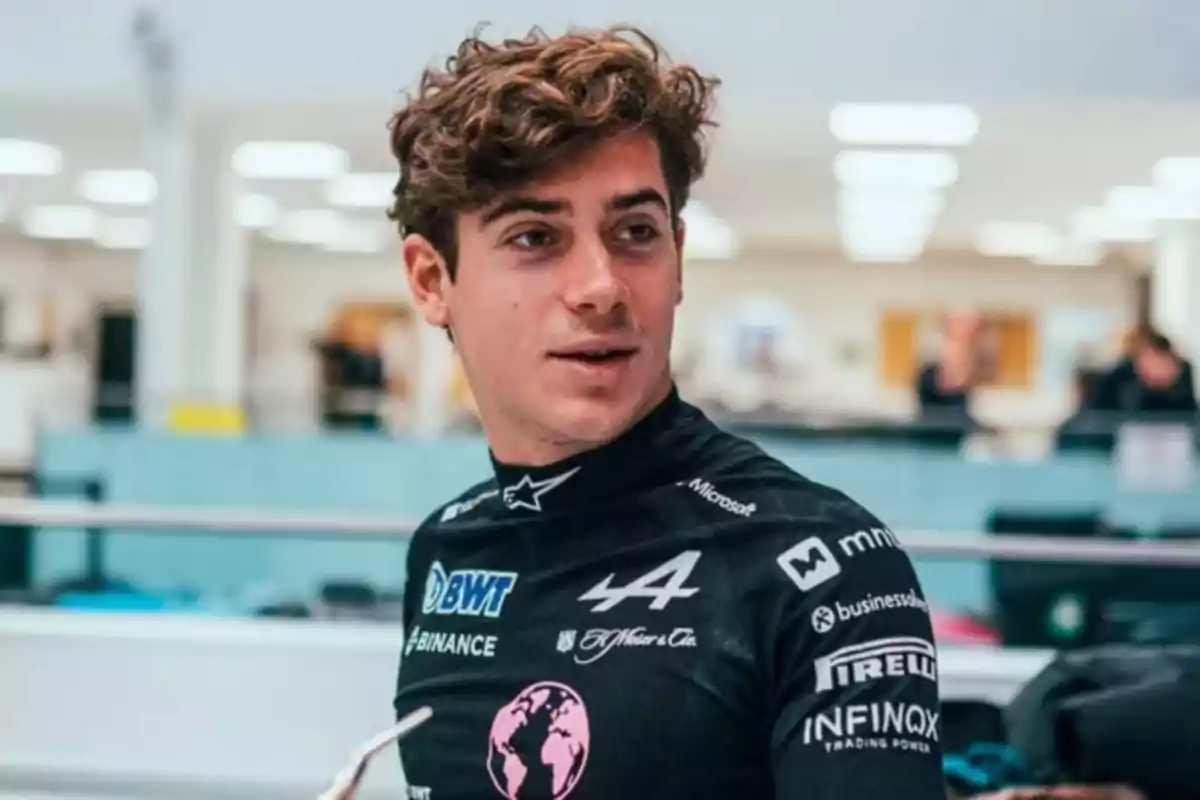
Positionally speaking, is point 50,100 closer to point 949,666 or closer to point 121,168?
point 121,168

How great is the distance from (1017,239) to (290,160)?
790cm

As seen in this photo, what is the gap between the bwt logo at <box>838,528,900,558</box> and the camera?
0.90 metres

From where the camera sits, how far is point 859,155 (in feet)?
31.5

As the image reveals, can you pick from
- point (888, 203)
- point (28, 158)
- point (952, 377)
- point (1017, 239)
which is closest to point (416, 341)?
point (28, 158)

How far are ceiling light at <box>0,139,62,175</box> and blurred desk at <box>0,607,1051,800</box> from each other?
867 cm

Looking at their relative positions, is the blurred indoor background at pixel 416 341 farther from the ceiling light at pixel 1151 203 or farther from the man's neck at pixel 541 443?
the man's neck at pixel 541 443

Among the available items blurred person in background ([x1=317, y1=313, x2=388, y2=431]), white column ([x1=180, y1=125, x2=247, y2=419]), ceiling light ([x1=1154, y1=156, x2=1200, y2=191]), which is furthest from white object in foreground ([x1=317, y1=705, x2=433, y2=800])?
ceiling light ([x1=1154, y1=156, x2=1200, y2=191])

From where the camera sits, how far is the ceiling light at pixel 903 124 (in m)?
7.48

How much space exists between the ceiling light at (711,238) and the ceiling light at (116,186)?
14.9 ft

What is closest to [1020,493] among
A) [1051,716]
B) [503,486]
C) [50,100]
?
[1051,716]

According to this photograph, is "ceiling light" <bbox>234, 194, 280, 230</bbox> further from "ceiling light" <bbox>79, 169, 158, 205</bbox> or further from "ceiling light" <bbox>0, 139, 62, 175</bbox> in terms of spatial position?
"ceiling light" <bbox>0, 139, 62, 175</bbox>

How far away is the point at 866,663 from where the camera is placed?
34.1 inches

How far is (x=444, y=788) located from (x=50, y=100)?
813 cm

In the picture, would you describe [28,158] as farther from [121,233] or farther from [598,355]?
[598,355]
